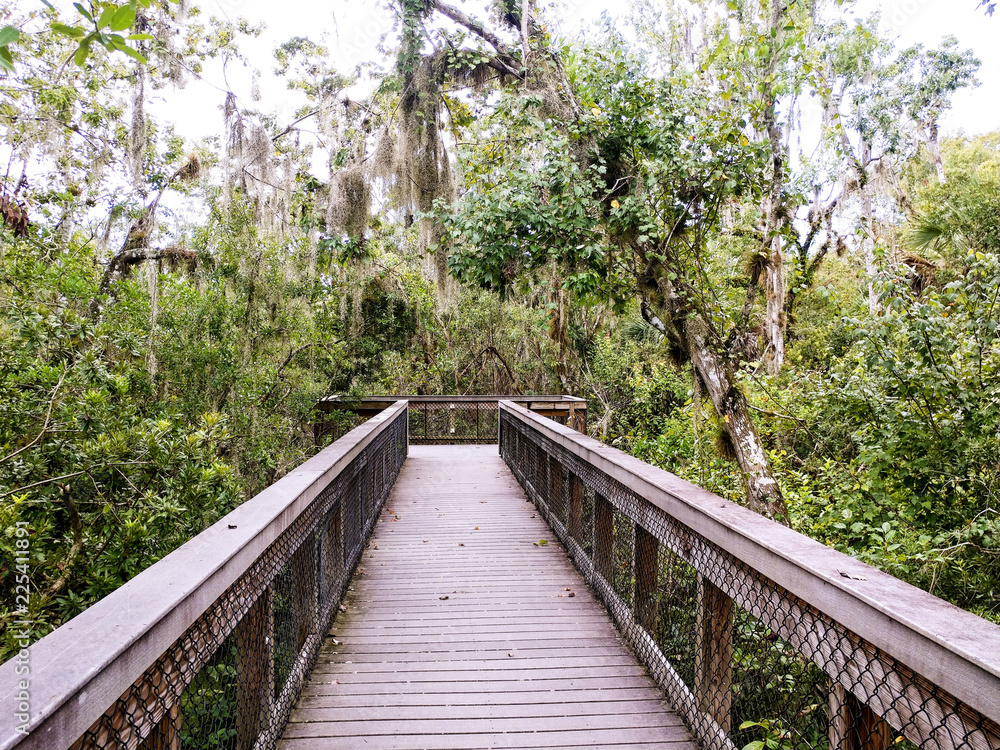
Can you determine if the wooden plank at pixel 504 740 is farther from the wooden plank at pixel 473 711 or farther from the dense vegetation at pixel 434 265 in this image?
the dense vegetation at pixel 434 265

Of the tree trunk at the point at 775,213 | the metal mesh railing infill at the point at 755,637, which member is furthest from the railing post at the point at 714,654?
the tree trunk at the point at 775,213

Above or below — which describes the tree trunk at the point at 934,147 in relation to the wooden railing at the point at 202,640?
above

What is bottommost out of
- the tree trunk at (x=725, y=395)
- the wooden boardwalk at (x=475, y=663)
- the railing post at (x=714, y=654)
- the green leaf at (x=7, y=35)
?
the wooden boardwalk at (x=475, y=663)

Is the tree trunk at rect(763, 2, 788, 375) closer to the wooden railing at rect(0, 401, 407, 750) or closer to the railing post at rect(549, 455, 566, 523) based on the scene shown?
the railing post at rect(549, 455, 566, 523)

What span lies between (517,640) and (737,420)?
10.6 feet

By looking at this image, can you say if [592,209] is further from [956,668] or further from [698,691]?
[956,668]

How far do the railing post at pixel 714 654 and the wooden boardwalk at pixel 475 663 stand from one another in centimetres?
20

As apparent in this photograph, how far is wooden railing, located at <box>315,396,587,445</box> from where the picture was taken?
34.1 feet

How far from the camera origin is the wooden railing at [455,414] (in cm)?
1038

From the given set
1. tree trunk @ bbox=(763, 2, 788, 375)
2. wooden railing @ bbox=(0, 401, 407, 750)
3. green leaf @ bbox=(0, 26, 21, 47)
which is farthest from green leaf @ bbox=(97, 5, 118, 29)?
tree trunk @ bbox=(763, 2, 788, 375)

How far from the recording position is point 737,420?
17.6ft

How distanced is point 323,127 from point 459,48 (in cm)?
311

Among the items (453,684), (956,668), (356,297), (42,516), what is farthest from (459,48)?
(956,668)

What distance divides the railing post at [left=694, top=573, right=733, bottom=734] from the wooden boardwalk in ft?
0.65
